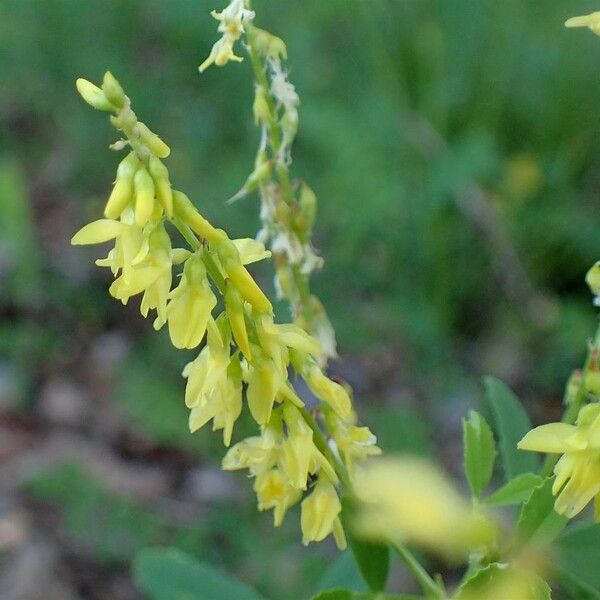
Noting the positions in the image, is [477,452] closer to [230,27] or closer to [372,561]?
[372,561]

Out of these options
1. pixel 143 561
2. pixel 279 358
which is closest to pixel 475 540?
pixel 279 358

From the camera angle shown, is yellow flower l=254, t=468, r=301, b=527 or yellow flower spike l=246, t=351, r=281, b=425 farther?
yellow flower l=254, t=468, r=301, b=527

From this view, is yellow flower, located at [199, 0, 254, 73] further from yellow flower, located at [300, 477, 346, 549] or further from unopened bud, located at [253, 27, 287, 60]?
yellow flower, located at [300, 477, 346, 549]

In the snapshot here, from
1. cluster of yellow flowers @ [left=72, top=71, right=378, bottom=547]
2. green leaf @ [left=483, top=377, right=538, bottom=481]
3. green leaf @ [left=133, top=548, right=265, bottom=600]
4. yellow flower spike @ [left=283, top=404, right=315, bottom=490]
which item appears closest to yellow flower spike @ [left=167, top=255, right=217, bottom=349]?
cluster of yellow flowers @ [left=72, top=71, right=378, bottom=547]

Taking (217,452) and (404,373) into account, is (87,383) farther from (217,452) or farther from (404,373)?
(404,373)

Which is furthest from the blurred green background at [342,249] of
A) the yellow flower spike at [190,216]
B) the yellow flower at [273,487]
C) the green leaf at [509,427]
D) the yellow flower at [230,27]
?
the yellow flower spike at [190,216]

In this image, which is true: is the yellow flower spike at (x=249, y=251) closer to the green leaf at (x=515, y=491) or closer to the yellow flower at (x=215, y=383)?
the yellow flower at (x=215, y=383)
